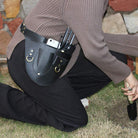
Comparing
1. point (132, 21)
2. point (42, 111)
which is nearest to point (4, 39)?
point (42, 111)

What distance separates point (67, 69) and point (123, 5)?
84 centimetres

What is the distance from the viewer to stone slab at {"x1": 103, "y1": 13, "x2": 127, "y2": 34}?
193cm

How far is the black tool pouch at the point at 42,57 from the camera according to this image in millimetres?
1214

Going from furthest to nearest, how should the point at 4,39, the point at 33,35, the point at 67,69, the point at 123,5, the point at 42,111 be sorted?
1. the point at 4,39
2. the point at 123,5
3. the point at 42,111
4. the point at 67,69
5. the point at 33,35

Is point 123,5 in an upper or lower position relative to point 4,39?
upper

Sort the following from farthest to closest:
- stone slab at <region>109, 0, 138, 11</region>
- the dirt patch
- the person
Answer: stone slab at <region>109, 0, 138, 11</region>, the dirt patch, the person

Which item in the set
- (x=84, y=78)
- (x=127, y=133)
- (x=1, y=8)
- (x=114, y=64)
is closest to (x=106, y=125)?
(x=127, y=133)

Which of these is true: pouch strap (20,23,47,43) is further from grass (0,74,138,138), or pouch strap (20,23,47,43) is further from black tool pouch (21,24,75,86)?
grass (0,74,138,138)

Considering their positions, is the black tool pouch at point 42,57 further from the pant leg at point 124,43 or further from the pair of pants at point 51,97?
the pant leg at point 124,43

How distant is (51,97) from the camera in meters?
1.38

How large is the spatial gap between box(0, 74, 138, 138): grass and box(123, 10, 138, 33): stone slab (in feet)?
1.90

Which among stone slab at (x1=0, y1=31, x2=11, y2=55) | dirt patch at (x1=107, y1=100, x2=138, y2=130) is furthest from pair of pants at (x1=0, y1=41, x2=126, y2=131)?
stone slab at (x1=0, y1=31, x2=11, y2=55)

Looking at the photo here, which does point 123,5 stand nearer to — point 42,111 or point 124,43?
point 124,43

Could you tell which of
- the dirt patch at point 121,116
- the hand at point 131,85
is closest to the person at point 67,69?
the hand at point 131,85
